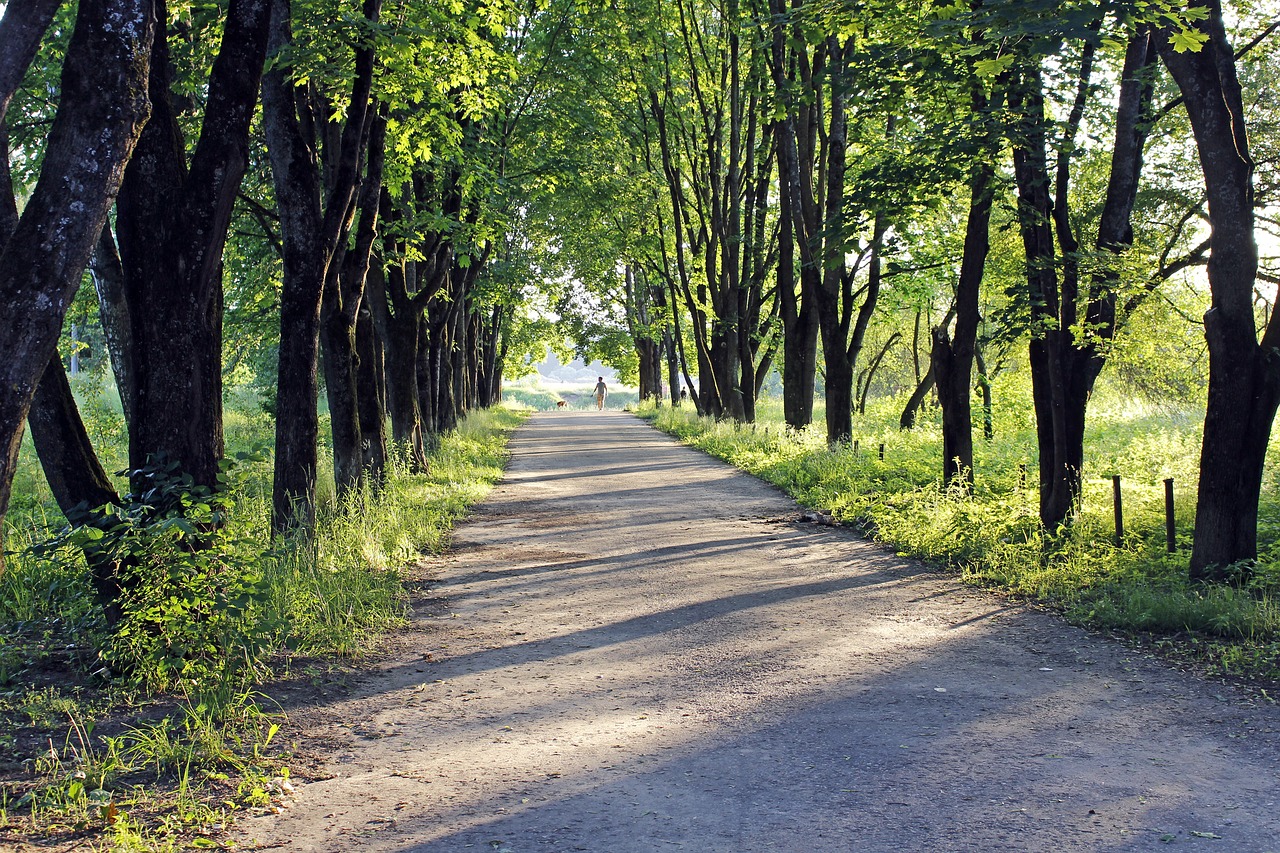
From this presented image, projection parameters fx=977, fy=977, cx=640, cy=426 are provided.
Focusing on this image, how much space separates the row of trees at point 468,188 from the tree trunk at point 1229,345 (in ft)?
0.06

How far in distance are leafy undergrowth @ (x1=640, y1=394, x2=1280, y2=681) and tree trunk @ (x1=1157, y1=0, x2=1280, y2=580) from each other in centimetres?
38

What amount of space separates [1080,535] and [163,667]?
769cm

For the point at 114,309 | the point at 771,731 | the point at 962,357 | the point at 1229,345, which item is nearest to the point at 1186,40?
the point at 1229,345

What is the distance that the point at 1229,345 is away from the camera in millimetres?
7445

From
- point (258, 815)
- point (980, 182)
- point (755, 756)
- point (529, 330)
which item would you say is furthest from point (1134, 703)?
point (529, 330)

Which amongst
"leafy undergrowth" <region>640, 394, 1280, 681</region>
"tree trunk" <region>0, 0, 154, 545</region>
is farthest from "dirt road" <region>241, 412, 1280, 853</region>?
"tree trunk" <region>0, 0, 154, 545</region>

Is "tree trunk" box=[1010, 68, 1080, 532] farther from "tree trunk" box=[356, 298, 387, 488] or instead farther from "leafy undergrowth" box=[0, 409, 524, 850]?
"tree trunk" box=[356, 298, 387, 488]

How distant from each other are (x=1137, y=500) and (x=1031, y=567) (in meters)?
2.69

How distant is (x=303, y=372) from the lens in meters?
9.15

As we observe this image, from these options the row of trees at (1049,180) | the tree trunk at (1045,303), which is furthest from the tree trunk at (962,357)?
the tree trunk at (1045,303)

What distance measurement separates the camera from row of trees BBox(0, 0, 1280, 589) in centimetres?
583

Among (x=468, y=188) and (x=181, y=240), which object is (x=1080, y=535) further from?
(x=468, y=188)

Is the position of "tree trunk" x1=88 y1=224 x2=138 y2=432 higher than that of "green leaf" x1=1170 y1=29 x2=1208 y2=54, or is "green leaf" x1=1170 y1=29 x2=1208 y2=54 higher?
"green leaf" x1=1170 y1=29 x2=1208 y2=54

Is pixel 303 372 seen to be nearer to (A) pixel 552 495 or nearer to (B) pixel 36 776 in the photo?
(B) pixel 36 776
